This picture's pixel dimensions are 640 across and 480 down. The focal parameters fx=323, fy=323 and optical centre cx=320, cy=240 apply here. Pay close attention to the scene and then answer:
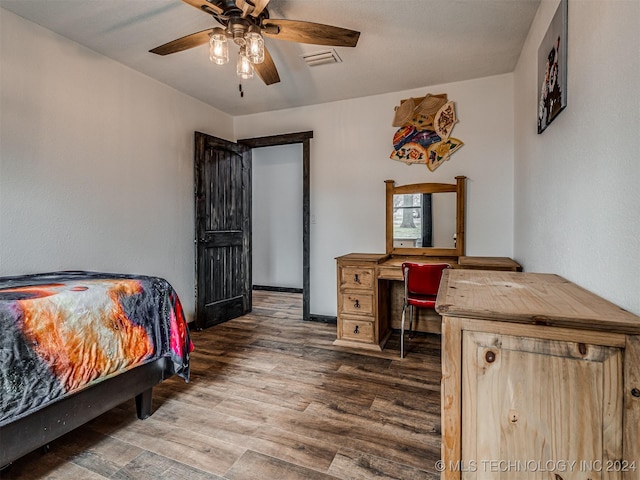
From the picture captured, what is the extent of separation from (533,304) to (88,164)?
3.10 metres

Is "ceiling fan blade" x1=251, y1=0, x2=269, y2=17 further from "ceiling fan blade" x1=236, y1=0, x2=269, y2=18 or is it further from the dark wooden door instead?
the dark wooden door

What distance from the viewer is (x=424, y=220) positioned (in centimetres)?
334

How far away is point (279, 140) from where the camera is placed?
13.0ft

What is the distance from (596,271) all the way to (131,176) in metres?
3.33

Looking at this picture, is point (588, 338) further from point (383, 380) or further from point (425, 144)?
point (425, 144)

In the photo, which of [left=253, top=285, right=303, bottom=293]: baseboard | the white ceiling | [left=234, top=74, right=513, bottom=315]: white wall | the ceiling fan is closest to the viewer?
the ceiling fan

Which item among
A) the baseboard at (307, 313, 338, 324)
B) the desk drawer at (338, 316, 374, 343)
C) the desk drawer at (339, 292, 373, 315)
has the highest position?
the desk drawer at (339, 292, 373, 315)

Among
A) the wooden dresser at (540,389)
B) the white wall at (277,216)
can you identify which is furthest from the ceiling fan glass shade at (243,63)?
the white wall at (277,216)

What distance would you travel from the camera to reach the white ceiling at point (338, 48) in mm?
2064

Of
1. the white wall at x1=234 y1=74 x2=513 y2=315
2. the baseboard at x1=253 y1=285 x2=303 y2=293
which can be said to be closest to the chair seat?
the white wall at x1=234 y1=74 x2=513 y2=315

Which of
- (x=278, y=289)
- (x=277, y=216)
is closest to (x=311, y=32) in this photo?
(x=277, y=216)

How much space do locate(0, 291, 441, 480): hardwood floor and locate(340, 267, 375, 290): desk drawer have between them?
603 millimetres

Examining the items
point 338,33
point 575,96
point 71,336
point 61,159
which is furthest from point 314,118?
point 71,336

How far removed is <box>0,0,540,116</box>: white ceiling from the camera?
2064 millimetres
